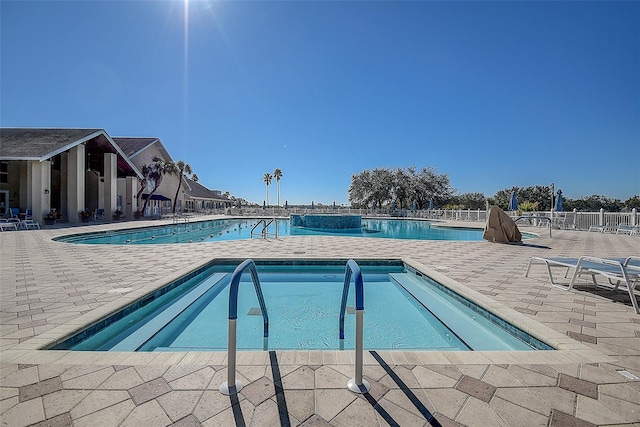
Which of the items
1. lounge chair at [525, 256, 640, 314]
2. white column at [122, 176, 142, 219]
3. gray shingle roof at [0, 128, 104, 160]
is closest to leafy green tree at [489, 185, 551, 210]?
lounge chair at [525, 256, 640, 314]

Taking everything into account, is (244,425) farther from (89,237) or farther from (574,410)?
(89,237)

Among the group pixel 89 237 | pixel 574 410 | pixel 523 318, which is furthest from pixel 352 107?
pixel 574 410

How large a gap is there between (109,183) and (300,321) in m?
22.7

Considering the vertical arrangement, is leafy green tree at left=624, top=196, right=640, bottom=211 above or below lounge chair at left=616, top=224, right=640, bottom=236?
above

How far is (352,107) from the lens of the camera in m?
22.8

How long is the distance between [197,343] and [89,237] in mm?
12782

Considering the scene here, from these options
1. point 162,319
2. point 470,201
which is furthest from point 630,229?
point 470,201

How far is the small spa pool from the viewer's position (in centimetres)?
329

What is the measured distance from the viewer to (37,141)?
1662 centimetres

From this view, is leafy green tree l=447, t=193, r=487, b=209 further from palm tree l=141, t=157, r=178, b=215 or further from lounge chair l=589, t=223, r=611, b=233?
palm tree l=141, t=157, r=178, b=215

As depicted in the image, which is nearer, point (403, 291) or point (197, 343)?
point (197, 343)

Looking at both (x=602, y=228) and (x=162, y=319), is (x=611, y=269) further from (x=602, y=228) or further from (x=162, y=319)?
(x=602, y=228)

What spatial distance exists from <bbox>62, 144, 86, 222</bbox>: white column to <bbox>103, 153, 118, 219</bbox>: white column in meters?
2.10

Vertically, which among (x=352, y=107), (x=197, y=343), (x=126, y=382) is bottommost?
(x=197, y=343)
